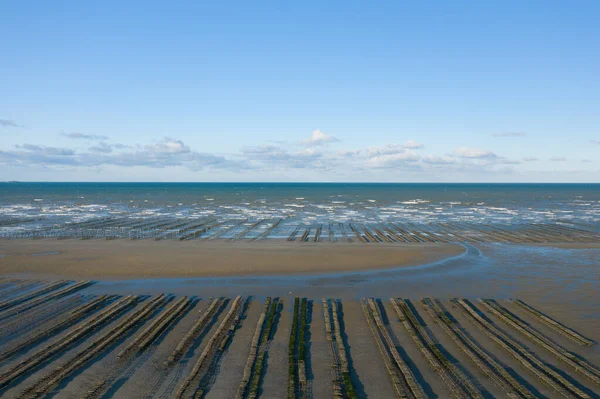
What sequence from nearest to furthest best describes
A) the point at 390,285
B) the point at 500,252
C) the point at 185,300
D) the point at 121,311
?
the point at 121,311
the point at 185,300
the point at 390,285
the point at 500,252

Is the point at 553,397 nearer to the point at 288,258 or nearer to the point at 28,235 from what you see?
the point at 288,258

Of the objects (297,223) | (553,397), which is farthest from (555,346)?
(297,223)

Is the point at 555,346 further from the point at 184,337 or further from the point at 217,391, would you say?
the point at 184,337

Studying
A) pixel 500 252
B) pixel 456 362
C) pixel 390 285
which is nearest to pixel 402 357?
pixel 456 362

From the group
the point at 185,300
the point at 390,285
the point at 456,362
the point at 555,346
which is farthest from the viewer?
the point at 390,285

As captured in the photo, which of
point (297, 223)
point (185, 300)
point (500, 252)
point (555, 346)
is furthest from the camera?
point (297, 223)

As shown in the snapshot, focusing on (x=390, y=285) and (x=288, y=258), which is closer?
(x=390, y=285)
